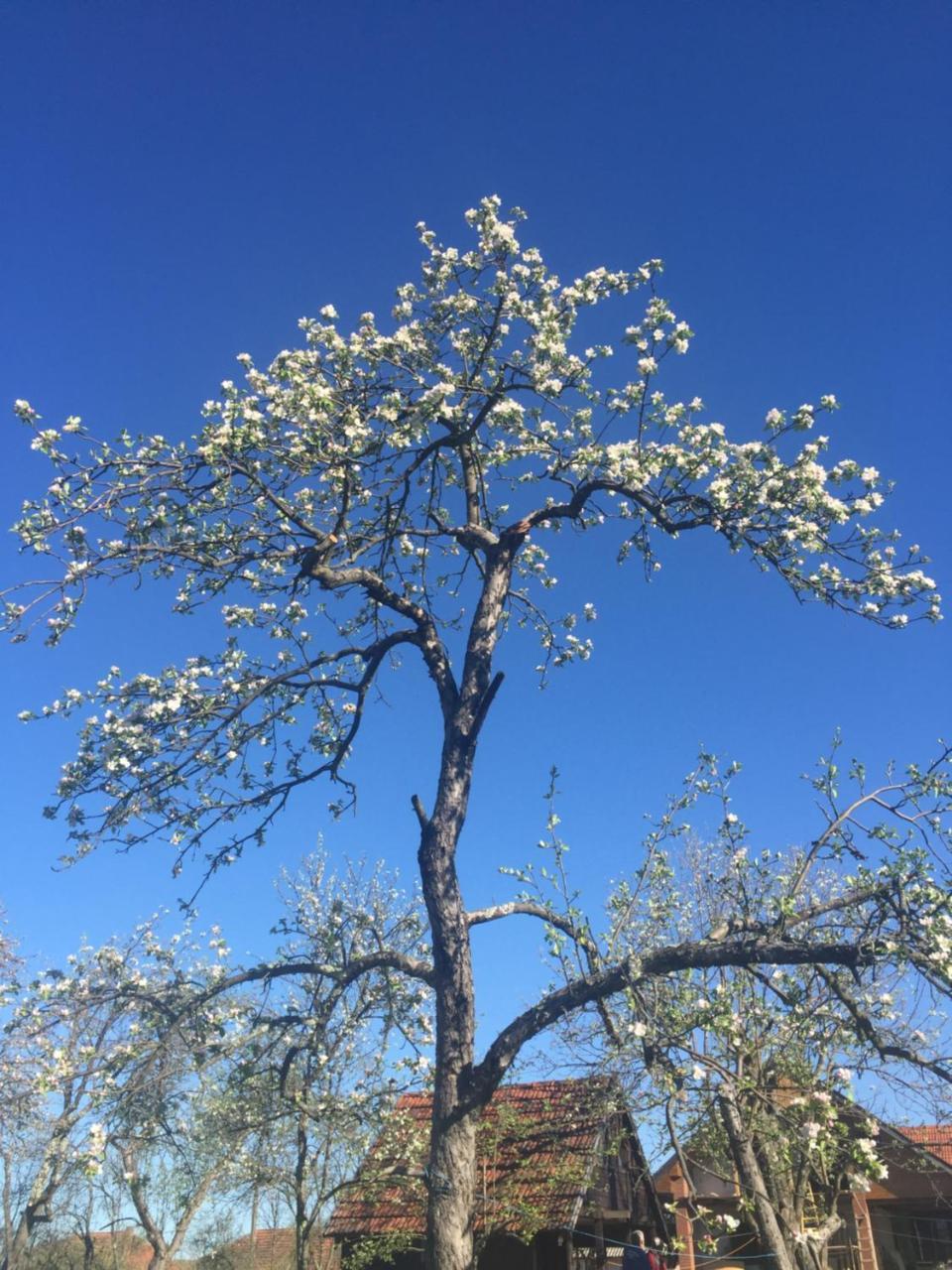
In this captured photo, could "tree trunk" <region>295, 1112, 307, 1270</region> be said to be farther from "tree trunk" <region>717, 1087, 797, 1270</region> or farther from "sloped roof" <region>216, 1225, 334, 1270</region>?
"sloped roof" <region>216, 1225, 334, 1270</region>

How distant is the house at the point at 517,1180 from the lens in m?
14.1

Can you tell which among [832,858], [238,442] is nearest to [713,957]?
[832,858]

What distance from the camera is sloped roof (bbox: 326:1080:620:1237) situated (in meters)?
14.5

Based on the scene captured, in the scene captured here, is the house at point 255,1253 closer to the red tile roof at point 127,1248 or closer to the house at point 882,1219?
the red tile roof at point 127,1248

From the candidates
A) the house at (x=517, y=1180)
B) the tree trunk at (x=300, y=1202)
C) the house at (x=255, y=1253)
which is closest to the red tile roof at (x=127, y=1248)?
the house at (x=255, y=1253)

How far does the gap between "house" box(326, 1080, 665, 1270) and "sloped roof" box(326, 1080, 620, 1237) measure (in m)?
0.02

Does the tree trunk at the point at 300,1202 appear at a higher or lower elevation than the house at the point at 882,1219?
higher

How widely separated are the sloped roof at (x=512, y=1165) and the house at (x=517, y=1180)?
19mm

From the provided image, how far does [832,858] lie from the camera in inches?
316

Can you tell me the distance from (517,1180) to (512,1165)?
64 centimetres

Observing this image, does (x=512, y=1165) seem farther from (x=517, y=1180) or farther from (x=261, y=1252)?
(x=261, y=1252)

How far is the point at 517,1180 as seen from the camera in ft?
52.2

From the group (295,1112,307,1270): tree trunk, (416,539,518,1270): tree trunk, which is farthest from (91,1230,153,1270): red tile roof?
(416,539,518,1270): tree trunk

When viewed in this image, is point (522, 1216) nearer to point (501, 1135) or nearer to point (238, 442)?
point (501, 1135)
